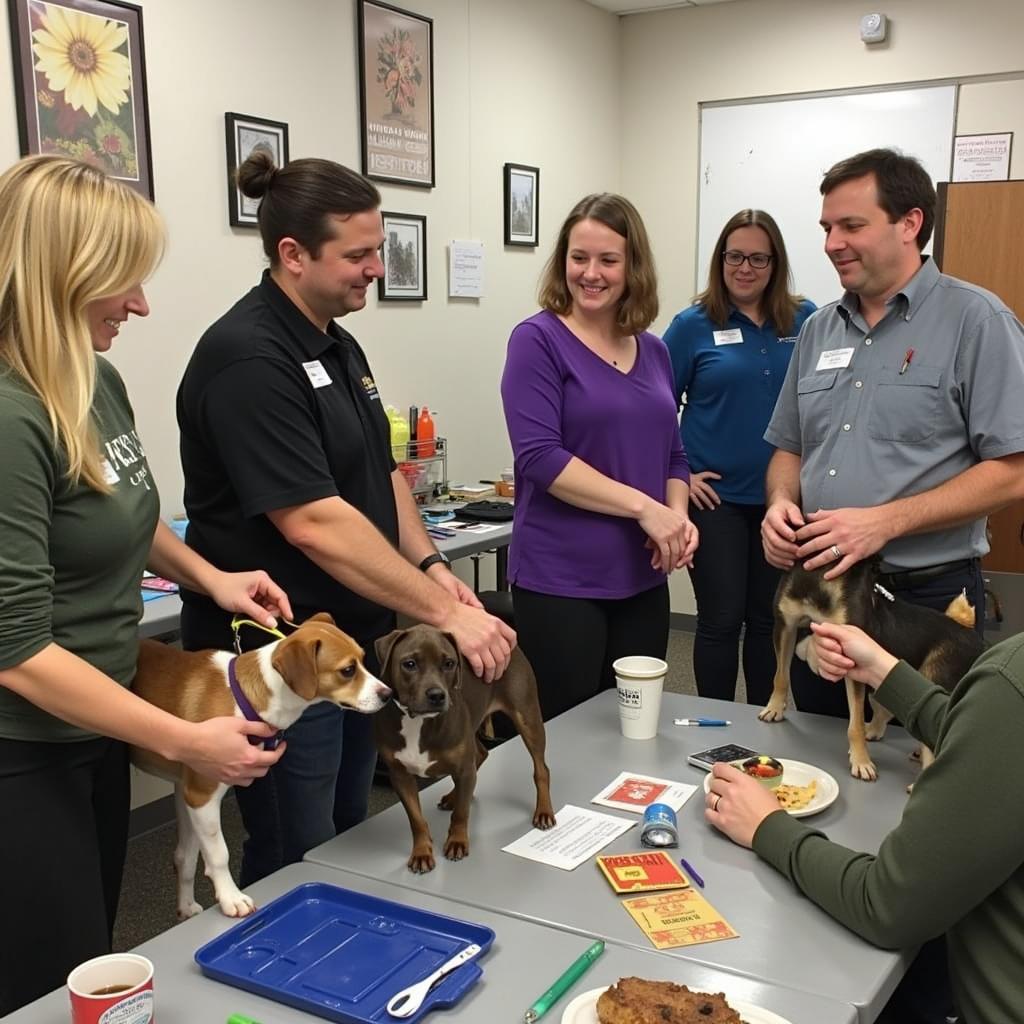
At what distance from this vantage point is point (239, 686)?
5.02 feet

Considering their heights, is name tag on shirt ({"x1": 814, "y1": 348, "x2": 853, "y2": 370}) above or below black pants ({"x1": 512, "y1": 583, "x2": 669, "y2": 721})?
above

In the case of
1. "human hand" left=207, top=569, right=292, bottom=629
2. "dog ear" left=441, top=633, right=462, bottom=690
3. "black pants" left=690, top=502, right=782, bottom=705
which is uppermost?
"human hand" left=207, top=569, right=292, bottom=629

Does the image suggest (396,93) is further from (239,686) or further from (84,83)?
(239,686)

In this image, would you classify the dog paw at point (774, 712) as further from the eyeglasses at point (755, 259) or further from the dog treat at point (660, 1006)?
the eyeglasses at point (755, 259)

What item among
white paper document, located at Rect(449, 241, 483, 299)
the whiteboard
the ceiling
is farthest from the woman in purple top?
the ceiling

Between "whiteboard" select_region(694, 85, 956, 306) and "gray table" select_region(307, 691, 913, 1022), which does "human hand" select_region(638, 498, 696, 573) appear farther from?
"whiteboard" select_region(694, 85, 956, 306)

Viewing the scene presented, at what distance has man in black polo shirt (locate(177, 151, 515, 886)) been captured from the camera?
5.42 ft

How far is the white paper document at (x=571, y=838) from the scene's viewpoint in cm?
149

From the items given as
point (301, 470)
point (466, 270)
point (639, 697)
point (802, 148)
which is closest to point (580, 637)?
point (639, 697)

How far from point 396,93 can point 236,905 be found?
348 centimetres

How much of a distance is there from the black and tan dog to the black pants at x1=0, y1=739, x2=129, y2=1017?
1205 mm

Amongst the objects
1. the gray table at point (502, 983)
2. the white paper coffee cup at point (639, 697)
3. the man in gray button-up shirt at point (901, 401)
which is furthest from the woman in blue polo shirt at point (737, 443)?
the gray table at point (502, 983)

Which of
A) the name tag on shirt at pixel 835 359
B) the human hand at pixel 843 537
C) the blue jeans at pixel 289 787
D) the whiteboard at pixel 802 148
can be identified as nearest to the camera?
the blue jeans at pixel 289 787

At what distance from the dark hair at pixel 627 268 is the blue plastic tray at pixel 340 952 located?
4.90 ft
